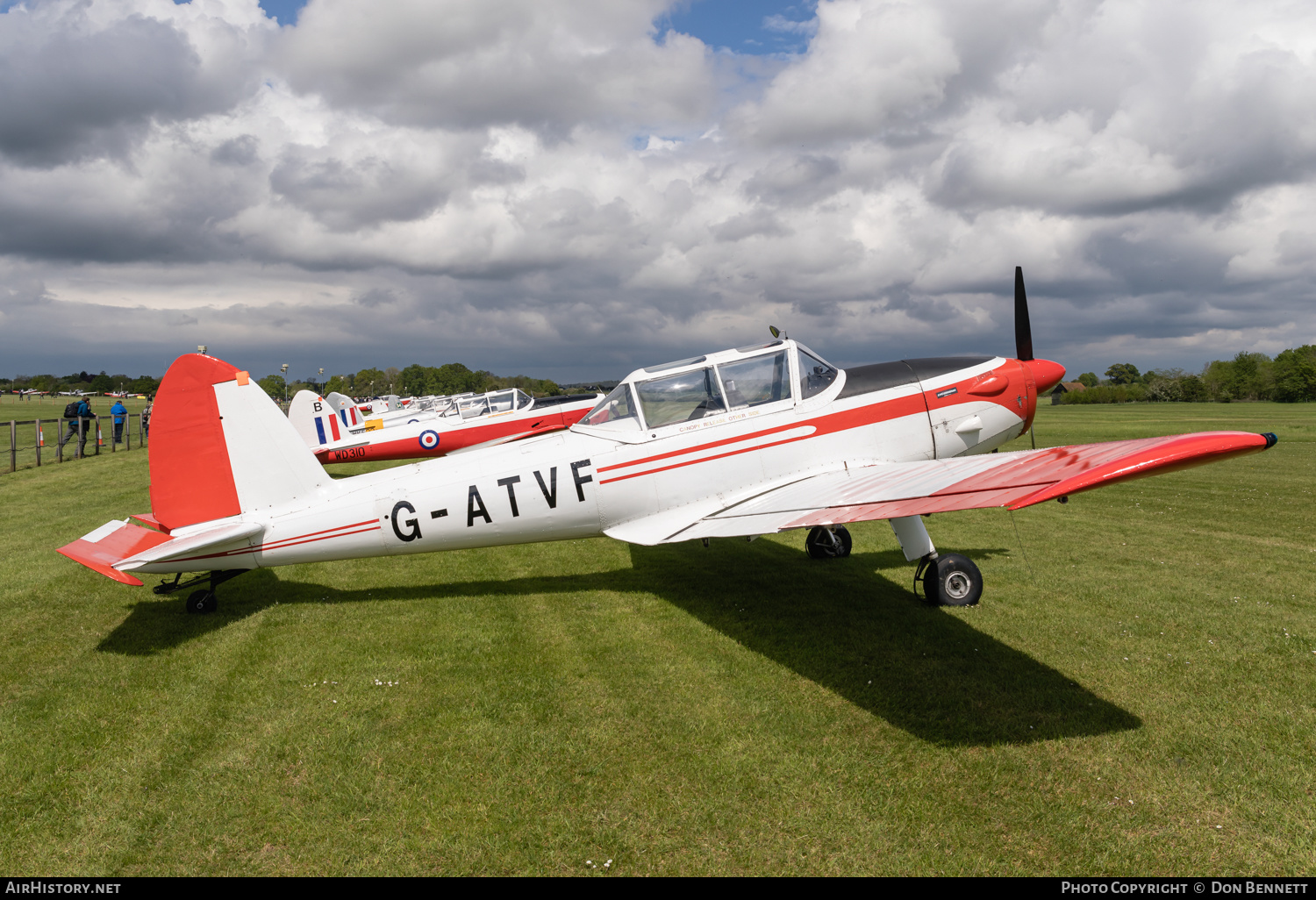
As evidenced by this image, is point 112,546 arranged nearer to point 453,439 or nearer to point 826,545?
point 826,545

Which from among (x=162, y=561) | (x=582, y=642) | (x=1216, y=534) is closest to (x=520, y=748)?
(x=582, y=642)

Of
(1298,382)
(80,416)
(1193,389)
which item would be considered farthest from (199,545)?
(1193,389)

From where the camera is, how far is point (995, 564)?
7.65 metres

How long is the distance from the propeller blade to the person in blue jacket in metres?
26.1

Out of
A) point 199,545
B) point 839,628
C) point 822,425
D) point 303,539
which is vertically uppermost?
point 822,425

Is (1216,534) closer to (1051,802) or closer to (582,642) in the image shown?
(1051,802)

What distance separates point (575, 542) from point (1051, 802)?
→ 6.96 metres

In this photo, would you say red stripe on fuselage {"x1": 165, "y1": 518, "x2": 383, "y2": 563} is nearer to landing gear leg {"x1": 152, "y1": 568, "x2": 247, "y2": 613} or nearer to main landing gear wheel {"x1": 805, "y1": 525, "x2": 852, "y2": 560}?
landing gear leg {"x1": 152, "y1": 568, "x2": 247, "y2": 613}

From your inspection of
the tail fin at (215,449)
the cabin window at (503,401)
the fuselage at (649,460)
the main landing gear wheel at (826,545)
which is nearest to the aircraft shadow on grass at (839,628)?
the main landing gear wheel at (826,545)

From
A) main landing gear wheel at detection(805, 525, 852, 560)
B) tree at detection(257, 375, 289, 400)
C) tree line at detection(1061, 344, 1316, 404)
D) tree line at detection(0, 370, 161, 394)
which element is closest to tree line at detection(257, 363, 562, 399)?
tree at detection(257, 375, 289, 400)

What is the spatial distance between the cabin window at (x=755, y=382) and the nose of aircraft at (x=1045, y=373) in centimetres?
309

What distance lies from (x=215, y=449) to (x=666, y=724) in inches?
183

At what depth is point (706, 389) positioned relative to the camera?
21.6 ft

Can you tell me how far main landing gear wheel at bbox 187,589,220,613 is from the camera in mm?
6121
